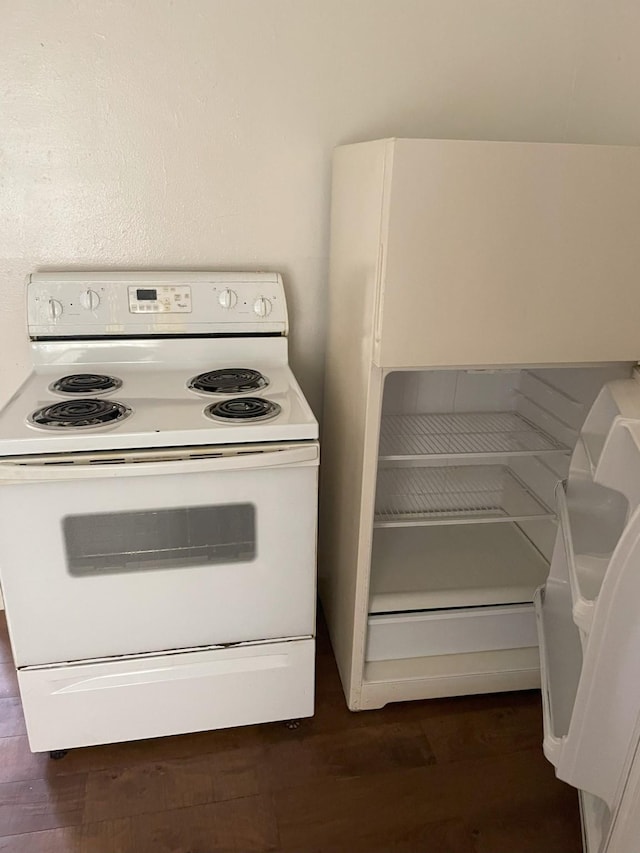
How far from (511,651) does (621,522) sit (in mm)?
737

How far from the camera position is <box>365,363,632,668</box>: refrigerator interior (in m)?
1.84

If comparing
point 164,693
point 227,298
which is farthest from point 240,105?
point 164,693

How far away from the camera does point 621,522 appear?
53.4 inches

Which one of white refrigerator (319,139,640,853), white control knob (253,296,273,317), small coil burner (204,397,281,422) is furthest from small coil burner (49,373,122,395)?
white refrigerator (319,139,640,853)

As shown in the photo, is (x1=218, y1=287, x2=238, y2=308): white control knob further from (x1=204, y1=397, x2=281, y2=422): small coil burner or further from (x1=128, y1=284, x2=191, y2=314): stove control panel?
(x1=204, y1=397, x2=281, y2=422): small coil burner

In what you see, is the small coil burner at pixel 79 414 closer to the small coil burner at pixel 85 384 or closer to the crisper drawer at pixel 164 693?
the small coil burner at pixel 85 384

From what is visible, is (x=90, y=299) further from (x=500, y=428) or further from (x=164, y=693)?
(x=500, y=428)

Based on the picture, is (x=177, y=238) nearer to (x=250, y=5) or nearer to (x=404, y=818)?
(x=250, y=5)

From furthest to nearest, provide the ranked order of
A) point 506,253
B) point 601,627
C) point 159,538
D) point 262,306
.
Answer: point 262,306 < point 159,538 < point 506,253 < point 601,627

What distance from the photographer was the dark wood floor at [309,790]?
4.92 ft

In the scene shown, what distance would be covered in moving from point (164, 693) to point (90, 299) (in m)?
1.03

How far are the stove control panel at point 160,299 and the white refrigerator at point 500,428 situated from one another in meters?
0.42

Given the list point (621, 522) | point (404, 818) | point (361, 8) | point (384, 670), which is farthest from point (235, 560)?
point (361, 8)

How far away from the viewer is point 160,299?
1806 millimetres
